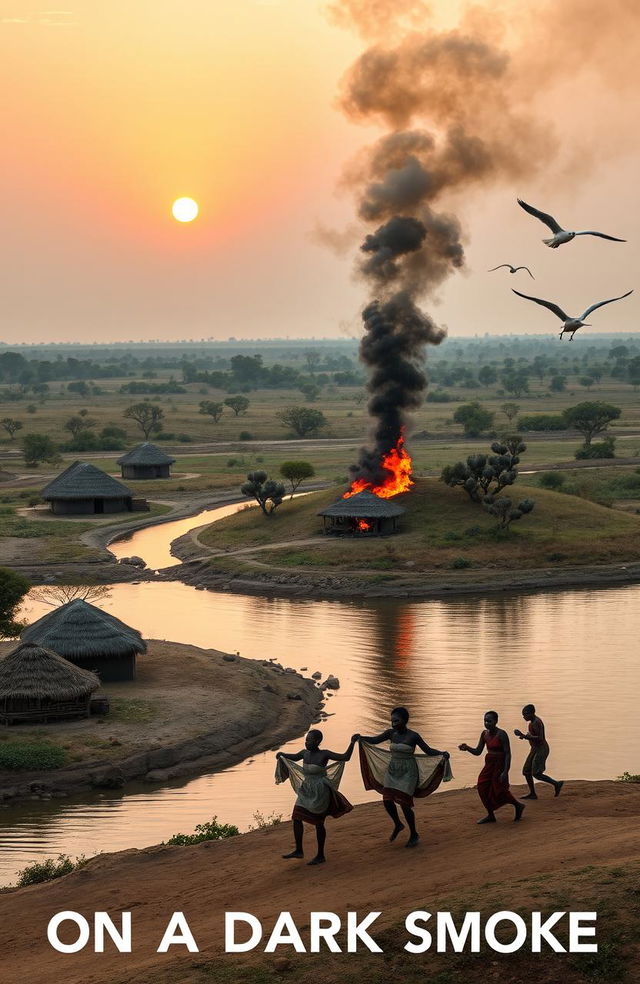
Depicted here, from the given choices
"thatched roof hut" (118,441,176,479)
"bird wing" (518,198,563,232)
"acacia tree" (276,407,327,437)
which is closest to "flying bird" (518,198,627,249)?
"bird wing" (518,198,563,232)

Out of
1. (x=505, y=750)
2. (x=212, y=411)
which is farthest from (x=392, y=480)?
(x=212, y=411)

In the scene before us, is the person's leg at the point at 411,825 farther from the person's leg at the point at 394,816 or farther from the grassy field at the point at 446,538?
the grassy field at the point at 446,538

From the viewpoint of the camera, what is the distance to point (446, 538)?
59.6 meters

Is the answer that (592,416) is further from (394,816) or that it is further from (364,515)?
(394,816)

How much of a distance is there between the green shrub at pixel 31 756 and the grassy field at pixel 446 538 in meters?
28.5

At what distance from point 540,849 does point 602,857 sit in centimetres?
108

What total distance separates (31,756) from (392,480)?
127 feet

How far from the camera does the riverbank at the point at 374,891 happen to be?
1425 centimetres

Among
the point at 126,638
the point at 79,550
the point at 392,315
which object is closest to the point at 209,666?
the point at 126,638

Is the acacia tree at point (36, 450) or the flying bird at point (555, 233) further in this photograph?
the acacia tree at point (36, 450)

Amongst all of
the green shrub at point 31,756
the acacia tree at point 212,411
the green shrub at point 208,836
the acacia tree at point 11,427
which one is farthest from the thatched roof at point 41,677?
the acacia tree at point 212,411

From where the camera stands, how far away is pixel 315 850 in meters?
19.0

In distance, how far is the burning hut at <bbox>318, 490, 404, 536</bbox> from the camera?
200ft

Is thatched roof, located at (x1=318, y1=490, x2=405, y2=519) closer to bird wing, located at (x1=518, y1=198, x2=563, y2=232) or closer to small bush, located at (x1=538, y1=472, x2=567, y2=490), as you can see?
small bush, located at (x1=538, y1=472, x2=567, y2=490)
